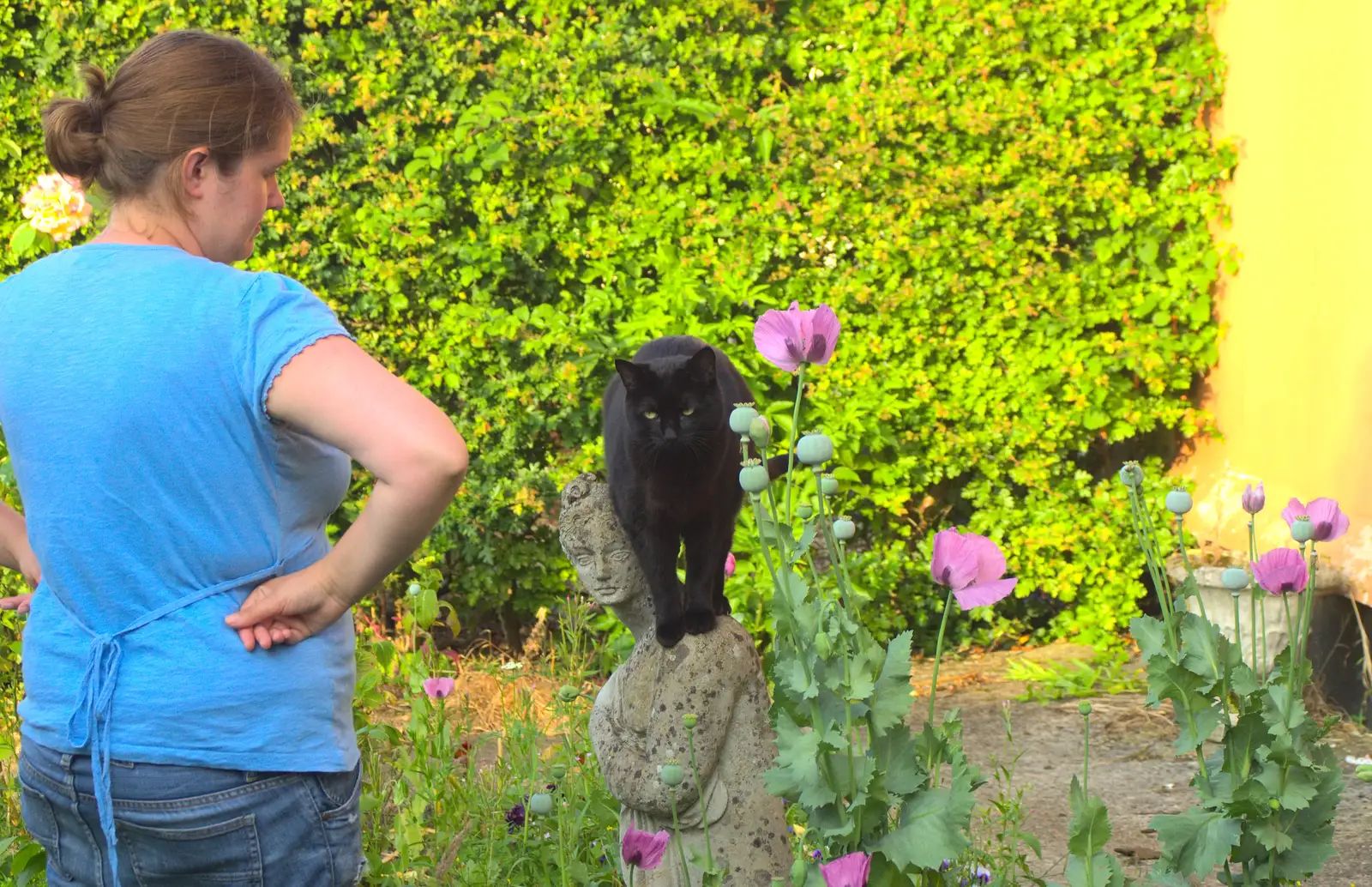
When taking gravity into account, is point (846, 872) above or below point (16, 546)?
below

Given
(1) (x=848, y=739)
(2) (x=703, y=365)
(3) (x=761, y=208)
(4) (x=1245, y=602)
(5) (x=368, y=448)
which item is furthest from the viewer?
(3) (x=761, y=208)

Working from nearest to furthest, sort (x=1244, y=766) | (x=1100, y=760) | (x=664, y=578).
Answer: (x=1244, y=766) → (x=664, y=578) → (x=1100, y=760)

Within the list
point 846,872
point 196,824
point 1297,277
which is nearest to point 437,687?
point 196,824

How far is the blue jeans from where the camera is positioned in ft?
5.19

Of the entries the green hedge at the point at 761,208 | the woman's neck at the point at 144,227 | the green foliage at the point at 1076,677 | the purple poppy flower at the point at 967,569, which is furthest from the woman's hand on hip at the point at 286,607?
the green foliage at the point at 1076,677

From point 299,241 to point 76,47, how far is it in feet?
3.76

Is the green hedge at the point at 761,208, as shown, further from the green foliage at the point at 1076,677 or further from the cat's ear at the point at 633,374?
the cat's ear at the point at 633,374

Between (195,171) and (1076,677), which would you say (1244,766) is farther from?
(1076,677)

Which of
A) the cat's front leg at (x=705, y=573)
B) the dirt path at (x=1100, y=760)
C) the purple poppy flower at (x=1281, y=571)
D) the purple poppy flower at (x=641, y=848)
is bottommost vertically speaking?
the dirt path at (x=1100, y=760)

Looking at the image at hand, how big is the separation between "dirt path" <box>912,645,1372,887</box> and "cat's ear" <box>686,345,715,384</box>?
4.66 ft

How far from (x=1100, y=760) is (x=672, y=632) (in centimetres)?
253

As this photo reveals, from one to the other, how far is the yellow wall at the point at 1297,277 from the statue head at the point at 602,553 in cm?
308

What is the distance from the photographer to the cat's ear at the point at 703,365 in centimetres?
273

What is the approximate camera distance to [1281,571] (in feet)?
6.91
